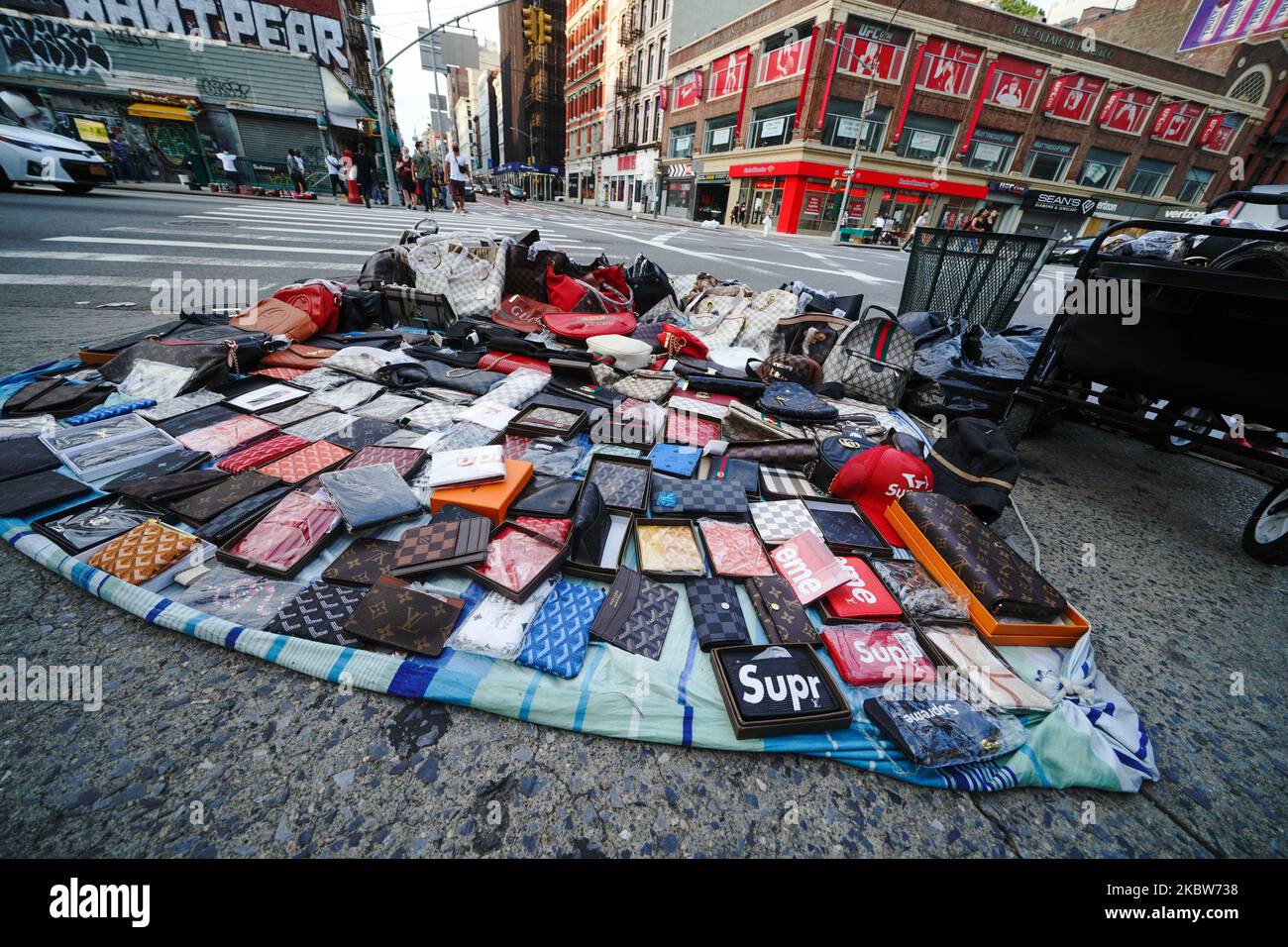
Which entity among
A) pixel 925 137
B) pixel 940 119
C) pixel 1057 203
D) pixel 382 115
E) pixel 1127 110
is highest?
pixel 1127 110

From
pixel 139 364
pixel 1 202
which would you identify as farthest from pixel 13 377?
pixel 1 202

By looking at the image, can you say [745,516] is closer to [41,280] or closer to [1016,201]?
[41,280]

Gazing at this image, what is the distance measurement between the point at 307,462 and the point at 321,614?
1.19m

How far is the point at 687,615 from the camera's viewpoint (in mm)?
1921

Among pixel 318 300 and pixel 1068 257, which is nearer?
pixel 318 300

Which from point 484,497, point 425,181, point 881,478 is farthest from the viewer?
point 425,181

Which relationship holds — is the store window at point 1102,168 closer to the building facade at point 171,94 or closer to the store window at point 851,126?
the store window at point 851,126

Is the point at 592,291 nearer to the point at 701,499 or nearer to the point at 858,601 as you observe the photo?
the point at 701,499

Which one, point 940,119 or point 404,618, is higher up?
point 940,119

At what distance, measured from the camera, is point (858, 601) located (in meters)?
1.94

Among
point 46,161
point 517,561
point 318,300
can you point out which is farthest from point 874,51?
point 517,561

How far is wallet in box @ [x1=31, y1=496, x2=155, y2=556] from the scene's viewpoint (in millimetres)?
1850

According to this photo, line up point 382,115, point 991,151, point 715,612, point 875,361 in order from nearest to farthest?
point 715,612, point 875,361, point 382,115, point 991,151
